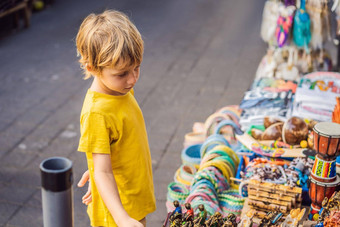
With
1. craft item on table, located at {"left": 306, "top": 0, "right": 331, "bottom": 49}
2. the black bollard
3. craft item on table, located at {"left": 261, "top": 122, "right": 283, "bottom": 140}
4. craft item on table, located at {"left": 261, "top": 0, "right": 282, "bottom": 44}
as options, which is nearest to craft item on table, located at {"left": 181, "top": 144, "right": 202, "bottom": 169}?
craft item on table, located at {"left": 261, "top": 122, "right": 283, "bottom": 140}

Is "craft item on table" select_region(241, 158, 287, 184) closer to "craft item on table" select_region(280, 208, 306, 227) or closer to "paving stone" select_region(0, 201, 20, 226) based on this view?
"craft item on table" select_region(280, 208, 306, 227)

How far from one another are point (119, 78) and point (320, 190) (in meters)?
1.12

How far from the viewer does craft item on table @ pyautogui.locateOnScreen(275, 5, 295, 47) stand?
145 inches

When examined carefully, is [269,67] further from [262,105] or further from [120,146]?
[120,146]

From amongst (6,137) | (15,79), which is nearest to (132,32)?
(6,137)

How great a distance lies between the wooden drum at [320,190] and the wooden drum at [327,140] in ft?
0.48

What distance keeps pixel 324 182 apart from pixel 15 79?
4.22 metres

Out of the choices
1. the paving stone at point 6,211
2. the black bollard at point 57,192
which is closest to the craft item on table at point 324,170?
the black bollard at point 57,192

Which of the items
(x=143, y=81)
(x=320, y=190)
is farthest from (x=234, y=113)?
(x=143, y=81)

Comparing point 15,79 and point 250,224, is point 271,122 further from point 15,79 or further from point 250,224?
point 15,79

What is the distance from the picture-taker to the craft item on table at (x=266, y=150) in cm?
273

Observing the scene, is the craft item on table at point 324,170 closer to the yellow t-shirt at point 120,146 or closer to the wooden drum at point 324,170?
the wooden drum at point 324,170

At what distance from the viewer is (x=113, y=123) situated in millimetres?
1806

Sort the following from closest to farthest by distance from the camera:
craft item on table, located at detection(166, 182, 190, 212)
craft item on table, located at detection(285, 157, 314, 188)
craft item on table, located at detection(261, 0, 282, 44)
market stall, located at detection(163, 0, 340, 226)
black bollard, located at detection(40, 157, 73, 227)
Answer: black bollard, located at detection(40, 157, 73, 227) < market stall, located at detection(163, 0, 340, 226) < craft item on table, located at detection(285, 157, 314, 188) < craft item on table, located at detection(166, 182, 190, 212) < craft item on table, located at detection(261, 0, 282, 44)
